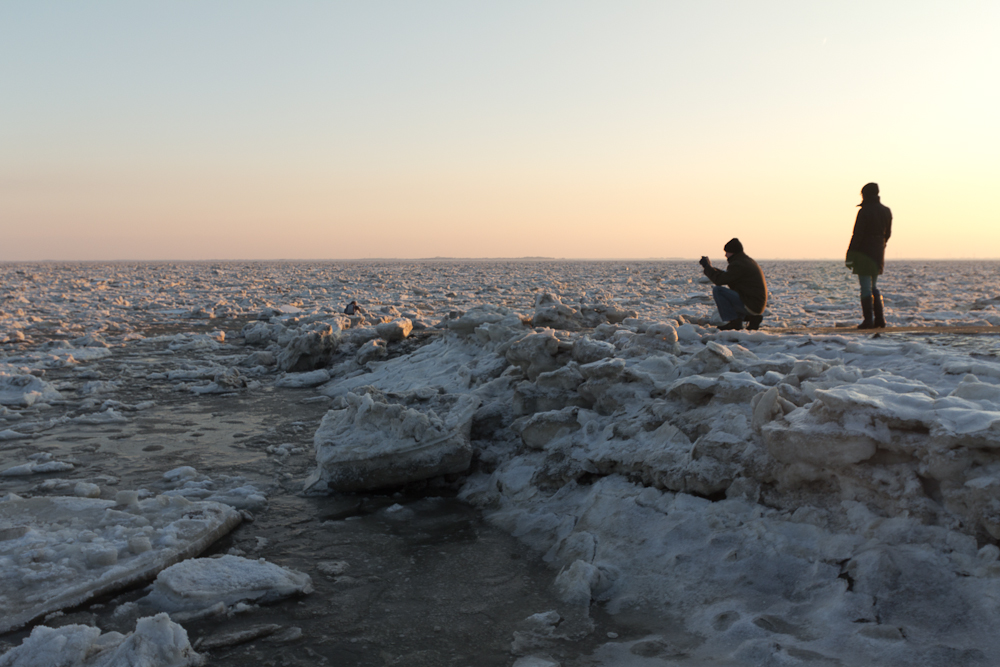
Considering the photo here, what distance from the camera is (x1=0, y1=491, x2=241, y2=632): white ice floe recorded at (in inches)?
111

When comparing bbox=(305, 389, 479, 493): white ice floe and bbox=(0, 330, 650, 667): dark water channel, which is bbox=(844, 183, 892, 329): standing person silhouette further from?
bbox=(0, 330, 650, 667): dark water channel

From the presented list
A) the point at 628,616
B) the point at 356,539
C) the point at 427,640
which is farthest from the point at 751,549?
the point at 356,539

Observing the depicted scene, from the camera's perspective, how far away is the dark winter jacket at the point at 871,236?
641 centimetres

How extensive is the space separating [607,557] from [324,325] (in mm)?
6799

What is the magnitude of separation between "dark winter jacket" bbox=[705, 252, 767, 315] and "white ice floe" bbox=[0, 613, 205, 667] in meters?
5.61

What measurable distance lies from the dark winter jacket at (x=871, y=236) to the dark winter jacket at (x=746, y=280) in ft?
2.87

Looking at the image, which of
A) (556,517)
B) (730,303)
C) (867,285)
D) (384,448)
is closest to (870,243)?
(867,285)

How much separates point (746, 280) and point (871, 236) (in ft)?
4.23

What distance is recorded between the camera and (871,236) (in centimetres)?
647

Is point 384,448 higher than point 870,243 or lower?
lower

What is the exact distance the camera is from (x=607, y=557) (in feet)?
10.4

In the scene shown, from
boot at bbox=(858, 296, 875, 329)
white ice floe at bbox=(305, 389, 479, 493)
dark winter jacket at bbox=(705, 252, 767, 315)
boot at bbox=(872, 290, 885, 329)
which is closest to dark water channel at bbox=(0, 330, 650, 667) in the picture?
white ice floe at bbox=(305, 389, 479, 493)

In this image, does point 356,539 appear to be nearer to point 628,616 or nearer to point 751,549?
point 628,616

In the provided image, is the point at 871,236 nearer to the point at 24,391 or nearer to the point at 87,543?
the point at 87,543
